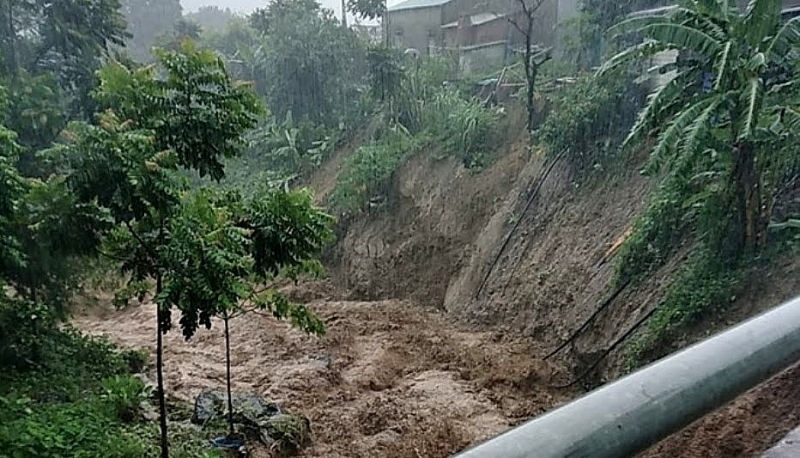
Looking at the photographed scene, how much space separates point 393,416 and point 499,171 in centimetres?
559

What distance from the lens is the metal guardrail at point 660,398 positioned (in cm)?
54

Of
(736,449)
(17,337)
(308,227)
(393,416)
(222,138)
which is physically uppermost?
(222,138)

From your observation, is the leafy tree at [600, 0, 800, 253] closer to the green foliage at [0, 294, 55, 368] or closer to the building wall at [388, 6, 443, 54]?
the green foliage at [0, 294, 55, 368]

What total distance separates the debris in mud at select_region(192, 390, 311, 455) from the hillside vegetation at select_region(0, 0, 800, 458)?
4cm

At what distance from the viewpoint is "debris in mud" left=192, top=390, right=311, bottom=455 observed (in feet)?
19.3

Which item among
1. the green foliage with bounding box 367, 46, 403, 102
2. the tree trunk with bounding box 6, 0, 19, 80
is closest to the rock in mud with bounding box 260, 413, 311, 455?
the tree trunk with bounding box 6, 0, 19, 80

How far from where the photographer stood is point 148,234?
471 centimetres

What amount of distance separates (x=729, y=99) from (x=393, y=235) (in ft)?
24.5

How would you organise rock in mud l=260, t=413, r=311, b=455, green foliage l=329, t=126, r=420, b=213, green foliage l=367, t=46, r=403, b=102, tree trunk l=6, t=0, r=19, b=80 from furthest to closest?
green foliage l=367, t=46, r=403, b=102 → green foliage l=329, t=126, r=420, b=213 → tree trunk l=6, t=0, r=19, b=80 → rock in mud l=260, t=413, r=311, b=455

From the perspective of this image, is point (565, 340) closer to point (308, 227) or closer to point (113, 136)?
point (308, 227)

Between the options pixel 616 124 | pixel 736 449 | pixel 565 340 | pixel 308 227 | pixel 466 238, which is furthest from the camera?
pixel 466 238

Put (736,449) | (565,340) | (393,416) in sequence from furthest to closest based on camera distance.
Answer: (565,340)
(393,416)
(736,449)

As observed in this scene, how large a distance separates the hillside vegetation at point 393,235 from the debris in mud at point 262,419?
41 mm

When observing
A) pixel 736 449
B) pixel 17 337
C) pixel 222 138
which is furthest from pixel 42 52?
pixel 736 449
